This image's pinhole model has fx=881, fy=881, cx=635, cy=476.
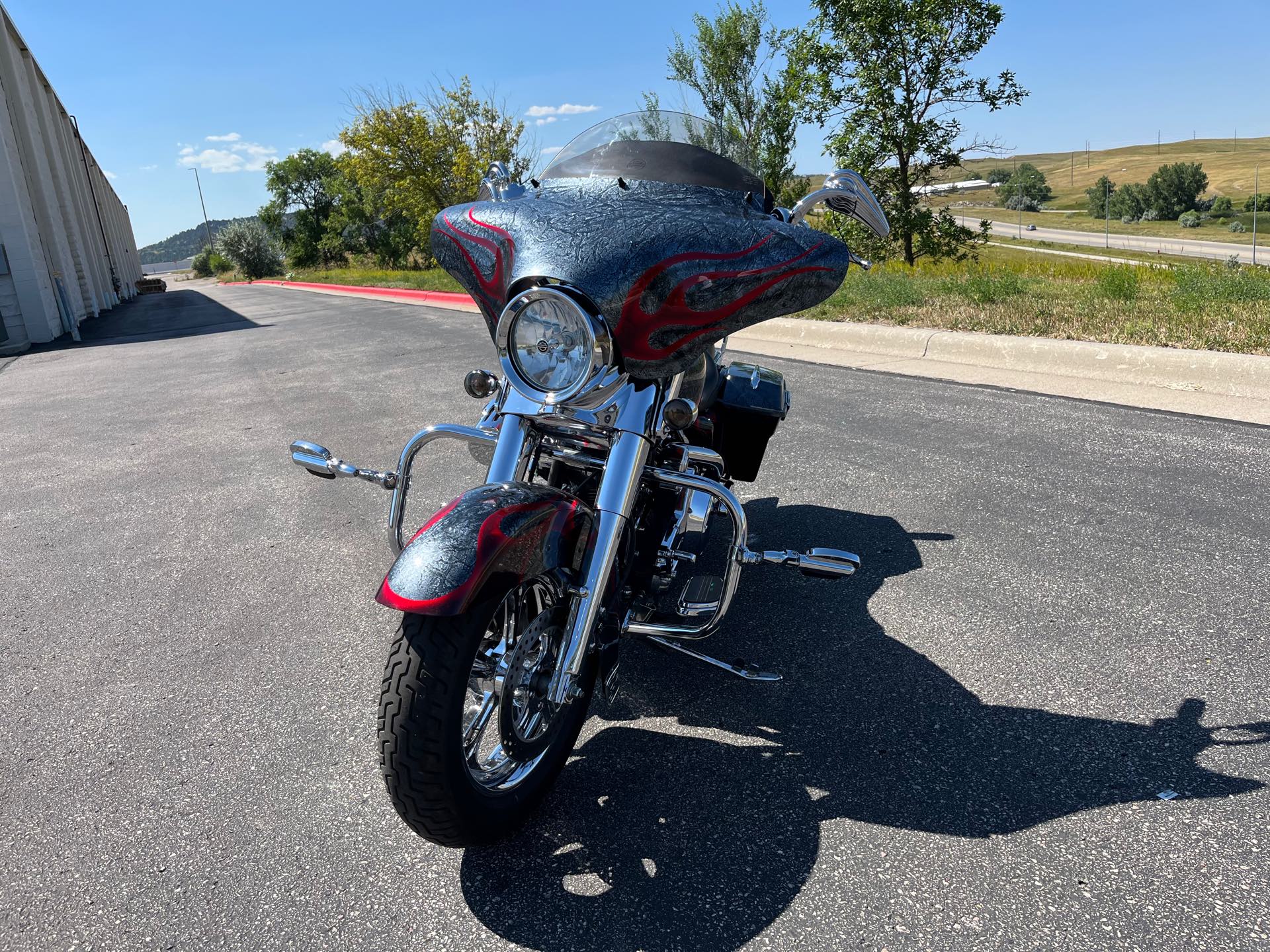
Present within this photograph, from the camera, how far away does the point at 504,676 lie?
7.30ft

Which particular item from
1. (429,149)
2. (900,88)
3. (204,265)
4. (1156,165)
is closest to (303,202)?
(204,265)

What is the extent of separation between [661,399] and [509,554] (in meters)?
0.77

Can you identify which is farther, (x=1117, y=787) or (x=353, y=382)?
(x=353, y=382)

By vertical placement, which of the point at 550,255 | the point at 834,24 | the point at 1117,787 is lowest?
the point at 1117,787

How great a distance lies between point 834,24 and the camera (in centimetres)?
1748

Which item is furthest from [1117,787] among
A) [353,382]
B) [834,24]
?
[834,24]

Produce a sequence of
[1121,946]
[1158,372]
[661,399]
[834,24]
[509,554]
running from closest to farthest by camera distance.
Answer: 1. [1121,946]
2. [509,554]
3. [661,399]
4. [1158,372]
5. [834,24]

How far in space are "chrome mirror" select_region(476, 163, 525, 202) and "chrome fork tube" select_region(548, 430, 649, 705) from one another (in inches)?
38.8

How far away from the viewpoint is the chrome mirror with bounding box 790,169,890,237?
2.92m

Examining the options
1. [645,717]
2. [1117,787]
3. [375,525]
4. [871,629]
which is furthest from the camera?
[375,525]

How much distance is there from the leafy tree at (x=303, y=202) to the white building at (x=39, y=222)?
1502 inches

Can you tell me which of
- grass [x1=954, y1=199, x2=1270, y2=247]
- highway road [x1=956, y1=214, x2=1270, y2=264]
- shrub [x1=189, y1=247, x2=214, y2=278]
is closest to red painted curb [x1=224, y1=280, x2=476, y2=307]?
highway road [x1=956, y1=214, x2=1270, y2=264]

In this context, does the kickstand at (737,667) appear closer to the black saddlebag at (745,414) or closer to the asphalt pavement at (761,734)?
the asphalt pavement at (761,734)

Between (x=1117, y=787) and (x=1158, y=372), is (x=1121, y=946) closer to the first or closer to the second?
(x=1117, y=787)
